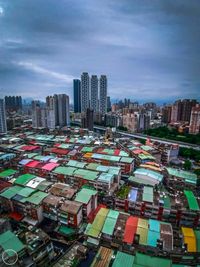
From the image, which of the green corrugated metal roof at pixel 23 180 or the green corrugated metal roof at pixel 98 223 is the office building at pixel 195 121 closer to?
the green corrugated metal roof at pixel 98 223

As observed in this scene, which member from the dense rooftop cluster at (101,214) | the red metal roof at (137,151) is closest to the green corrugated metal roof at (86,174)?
the dense rooftop cluster at (101,214)

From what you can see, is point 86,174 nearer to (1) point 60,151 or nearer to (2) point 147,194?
(2) point 147,194

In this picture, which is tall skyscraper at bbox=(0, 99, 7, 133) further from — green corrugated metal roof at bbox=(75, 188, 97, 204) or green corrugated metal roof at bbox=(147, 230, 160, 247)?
green corrugated metal roof at bbox=(147, 230, 160, 247)

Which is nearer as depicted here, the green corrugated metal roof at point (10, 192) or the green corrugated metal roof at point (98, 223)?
the green corrugated metal roof at point (98, 223)

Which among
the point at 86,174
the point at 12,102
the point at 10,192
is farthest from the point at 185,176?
the point at 12,102

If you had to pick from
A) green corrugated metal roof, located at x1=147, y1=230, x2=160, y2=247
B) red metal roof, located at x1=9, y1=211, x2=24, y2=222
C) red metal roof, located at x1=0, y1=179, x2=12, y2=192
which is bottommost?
red metal roof, located at x1=9, y1=211, x2=24, y2=222

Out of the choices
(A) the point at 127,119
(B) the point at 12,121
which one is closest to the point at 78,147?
(A) the point at 127,119

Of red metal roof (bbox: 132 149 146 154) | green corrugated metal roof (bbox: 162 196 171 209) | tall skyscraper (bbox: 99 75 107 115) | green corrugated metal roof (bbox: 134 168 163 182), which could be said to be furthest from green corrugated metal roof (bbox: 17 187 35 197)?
tall skyscraper (bbox: 99 75 107 115)
